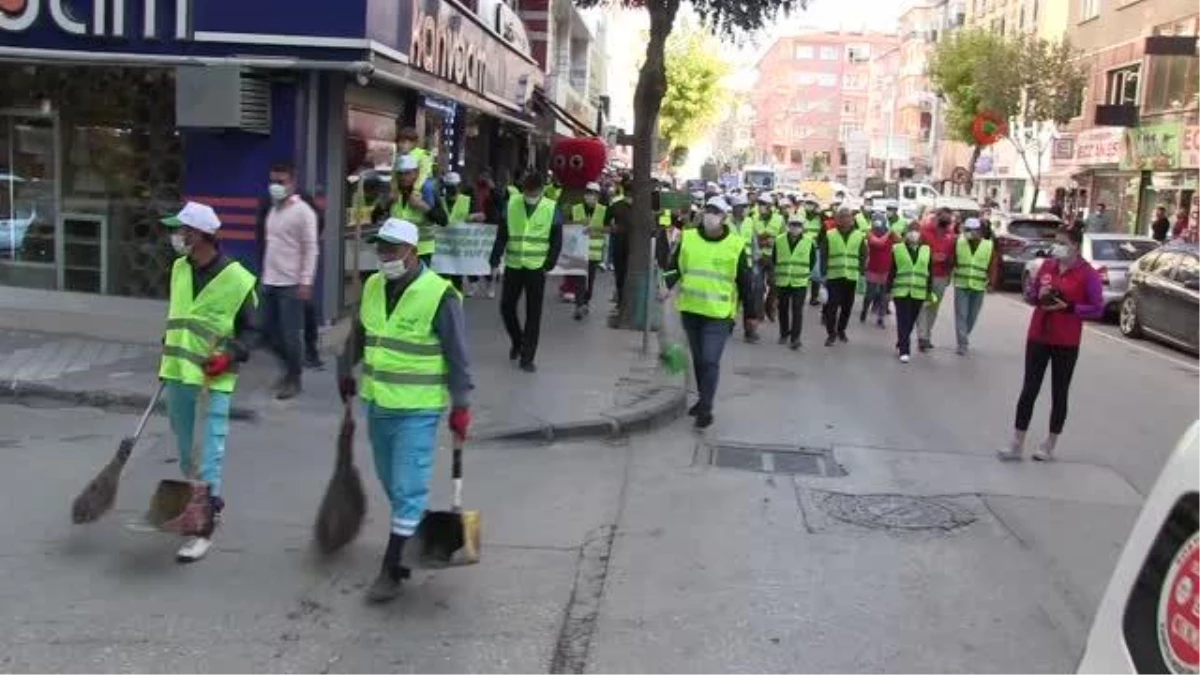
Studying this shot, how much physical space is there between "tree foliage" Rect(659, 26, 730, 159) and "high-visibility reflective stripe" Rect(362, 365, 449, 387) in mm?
55358

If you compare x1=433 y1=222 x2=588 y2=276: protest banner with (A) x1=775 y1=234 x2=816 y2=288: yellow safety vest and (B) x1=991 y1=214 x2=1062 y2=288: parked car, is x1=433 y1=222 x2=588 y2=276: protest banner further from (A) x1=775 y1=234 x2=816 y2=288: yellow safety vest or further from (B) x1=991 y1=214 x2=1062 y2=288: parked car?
(B) x1=991 y1=214 x2=1062 y2=288: parked car

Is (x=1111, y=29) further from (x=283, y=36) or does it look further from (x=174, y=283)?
(x=174, y=283)

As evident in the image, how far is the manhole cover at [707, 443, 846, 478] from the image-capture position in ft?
27.2

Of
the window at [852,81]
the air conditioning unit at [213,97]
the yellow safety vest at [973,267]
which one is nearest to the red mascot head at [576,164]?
the yellow safety vest at [973,267]

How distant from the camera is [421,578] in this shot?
566 cm

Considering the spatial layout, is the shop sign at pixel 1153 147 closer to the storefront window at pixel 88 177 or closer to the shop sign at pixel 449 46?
the shop sign at pixel 449 46

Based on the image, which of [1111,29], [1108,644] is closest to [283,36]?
[1108,644]

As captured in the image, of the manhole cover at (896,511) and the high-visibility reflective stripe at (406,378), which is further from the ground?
the high-visibility reflective stripe at (406,378)

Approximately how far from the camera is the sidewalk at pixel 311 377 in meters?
9.08

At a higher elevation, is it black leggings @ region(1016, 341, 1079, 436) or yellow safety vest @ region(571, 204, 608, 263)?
yellow safety vest @ region(571, 204, 608, 263)

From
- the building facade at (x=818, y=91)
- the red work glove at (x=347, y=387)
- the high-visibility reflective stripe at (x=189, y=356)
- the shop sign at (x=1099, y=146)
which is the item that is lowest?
the red work glove at (x=347, y=387)

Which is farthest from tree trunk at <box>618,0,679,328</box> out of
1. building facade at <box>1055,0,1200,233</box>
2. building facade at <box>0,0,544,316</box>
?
building facade at <box>1055,0,1200,233</box>

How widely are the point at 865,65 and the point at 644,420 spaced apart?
123 meters

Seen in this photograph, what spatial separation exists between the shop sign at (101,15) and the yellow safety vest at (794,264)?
7.32 meters
